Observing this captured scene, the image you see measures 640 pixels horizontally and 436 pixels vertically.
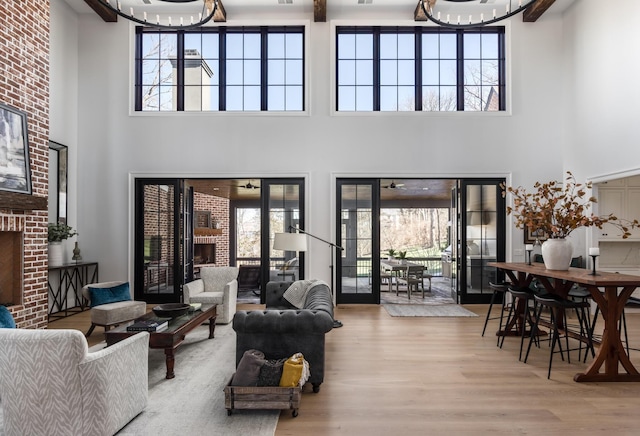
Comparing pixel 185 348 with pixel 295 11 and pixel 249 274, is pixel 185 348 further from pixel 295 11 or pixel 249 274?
pixel 295 11

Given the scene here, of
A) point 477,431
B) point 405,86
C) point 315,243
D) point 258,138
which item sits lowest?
point 477,431

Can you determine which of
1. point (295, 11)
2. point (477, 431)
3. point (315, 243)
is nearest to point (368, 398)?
point (477, 431)

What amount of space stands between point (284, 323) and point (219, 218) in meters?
9.04

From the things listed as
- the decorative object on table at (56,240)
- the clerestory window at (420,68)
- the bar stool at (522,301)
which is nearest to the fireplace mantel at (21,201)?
the decorative object on table at (56,240)

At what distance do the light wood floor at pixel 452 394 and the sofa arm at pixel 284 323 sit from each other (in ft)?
1.79

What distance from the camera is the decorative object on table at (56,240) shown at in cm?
596

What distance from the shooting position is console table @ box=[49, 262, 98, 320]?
608cm

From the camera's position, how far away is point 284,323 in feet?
10.5

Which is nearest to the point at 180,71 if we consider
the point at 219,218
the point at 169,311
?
the point at 169,311

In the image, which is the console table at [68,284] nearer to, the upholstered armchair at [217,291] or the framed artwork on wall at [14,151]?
the framed artwork on wall at [14,151]

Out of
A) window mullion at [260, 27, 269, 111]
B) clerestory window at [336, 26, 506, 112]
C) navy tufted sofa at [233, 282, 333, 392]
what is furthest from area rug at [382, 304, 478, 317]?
window mullion at [260, 27, 269, 111]

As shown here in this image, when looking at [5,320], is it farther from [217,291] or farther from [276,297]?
[217,291]

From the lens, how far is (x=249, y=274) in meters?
8.41

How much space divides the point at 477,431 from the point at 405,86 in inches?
231
